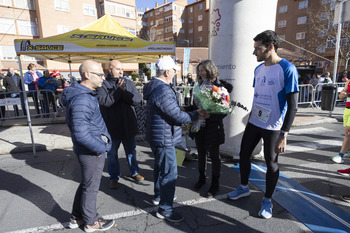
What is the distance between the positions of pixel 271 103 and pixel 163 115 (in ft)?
4.40

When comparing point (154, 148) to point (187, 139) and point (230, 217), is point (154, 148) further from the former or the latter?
point (187, 139)

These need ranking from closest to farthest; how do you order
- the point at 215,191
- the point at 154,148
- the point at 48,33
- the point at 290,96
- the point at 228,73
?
the point at 290,96, the point at 154,148, the point at 215,191, the point at 228,73, the point at 48,33

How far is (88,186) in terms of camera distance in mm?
2377

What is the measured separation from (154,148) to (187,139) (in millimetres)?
2410

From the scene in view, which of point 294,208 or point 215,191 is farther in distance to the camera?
point 215,191

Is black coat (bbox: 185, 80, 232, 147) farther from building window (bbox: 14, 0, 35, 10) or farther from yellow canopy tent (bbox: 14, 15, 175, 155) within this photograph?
building window (bbox: 14, 0, 35, 10)

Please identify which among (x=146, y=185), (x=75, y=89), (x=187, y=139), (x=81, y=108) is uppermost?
(x=75, y=89)

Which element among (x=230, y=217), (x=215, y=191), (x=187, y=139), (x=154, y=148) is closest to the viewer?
(x=154, y=148)

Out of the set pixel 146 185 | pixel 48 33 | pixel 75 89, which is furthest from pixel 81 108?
pixel 48 33

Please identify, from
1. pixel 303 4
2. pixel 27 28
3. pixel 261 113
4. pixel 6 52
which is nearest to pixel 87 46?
pixel 261 113

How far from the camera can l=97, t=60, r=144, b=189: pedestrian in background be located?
3156 millimetres

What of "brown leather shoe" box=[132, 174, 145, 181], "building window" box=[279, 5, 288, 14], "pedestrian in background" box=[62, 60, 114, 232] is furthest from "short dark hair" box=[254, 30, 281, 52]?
"building window" box=[279, 5, 288, 14]

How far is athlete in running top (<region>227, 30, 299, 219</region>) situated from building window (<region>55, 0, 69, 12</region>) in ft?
106

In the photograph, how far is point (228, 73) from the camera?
429cm
